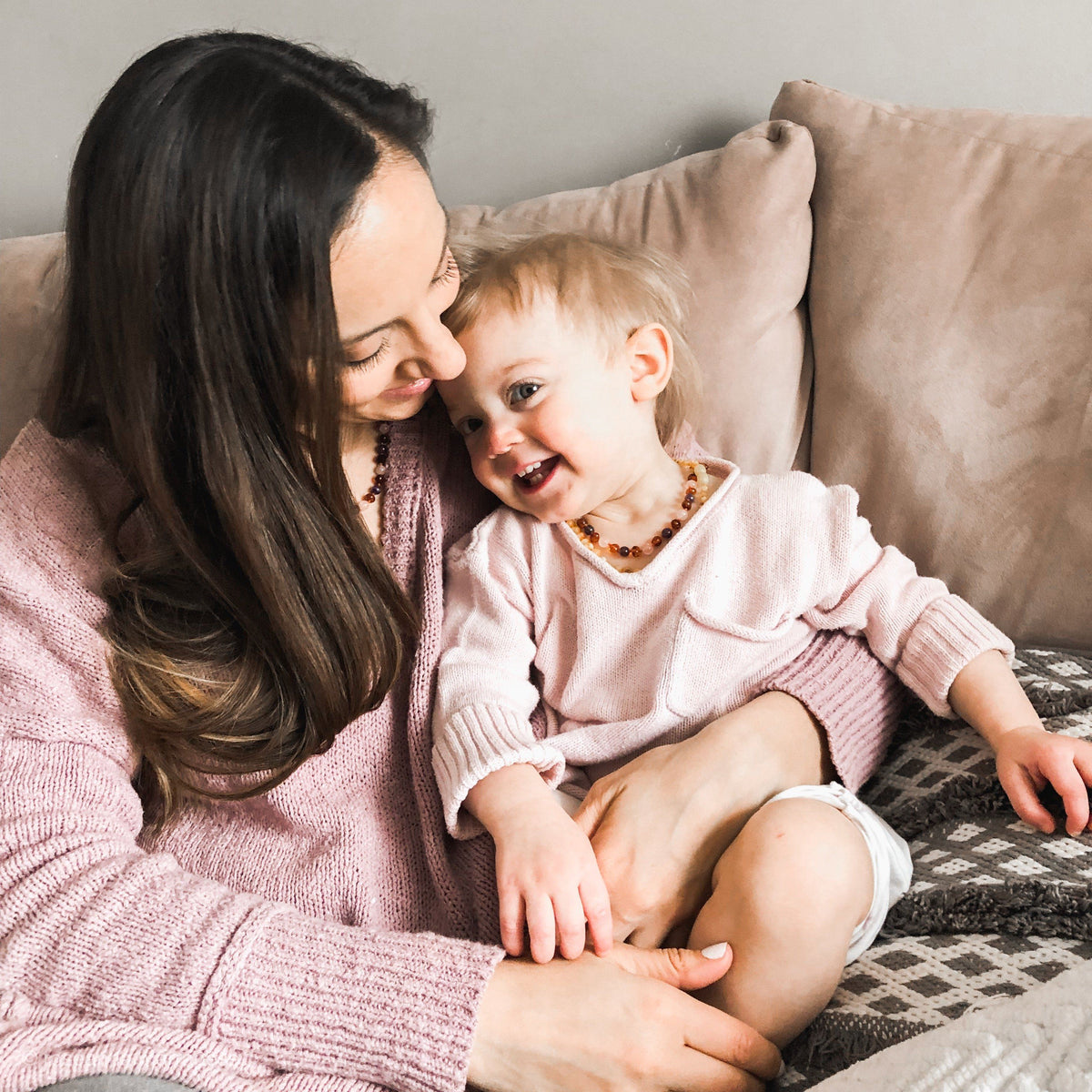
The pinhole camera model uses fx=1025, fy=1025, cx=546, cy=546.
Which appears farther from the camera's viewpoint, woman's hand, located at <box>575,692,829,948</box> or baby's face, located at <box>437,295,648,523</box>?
baby's face, located at <box>437,295,648,523</box>

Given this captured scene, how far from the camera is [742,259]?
1284mm

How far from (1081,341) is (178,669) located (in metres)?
1.02

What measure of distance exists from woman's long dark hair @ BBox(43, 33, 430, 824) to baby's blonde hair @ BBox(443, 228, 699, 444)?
18 centimetres

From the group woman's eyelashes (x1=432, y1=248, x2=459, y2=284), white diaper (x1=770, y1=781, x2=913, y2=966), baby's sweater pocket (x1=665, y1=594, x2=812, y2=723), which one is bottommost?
white diaper (x1=770, y1=781, x2=913, y2=966)

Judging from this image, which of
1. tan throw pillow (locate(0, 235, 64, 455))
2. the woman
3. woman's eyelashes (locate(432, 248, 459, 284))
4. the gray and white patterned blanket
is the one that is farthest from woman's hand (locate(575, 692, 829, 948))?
tan throw pillow (locate(0, 235, 64, 455))

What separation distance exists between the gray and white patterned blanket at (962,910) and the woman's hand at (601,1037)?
87 millimetres

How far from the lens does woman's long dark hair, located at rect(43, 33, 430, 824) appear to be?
2.62 ft

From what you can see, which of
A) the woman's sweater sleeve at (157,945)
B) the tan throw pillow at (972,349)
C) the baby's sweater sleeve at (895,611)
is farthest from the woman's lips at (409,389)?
the tan throw pillow at (972,349)

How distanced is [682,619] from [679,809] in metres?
0.21

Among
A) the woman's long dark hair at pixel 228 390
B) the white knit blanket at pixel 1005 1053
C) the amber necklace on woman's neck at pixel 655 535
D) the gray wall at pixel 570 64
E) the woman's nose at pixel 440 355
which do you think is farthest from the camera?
the gray wall at pixel 570 64

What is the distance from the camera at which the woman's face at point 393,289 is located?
840mm

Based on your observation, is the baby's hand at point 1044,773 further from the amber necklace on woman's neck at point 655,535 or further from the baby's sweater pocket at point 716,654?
the amber necklace on woman's neck at point 655,535

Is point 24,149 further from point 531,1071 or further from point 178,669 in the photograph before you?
point 531,1071

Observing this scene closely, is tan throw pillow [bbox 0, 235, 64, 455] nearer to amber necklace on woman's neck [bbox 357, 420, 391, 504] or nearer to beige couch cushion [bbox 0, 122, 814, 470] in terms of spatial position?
beige couch cushion [bbox 0, 122, 814, 470]
